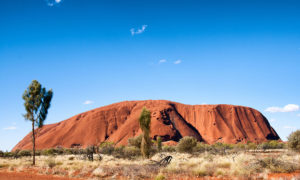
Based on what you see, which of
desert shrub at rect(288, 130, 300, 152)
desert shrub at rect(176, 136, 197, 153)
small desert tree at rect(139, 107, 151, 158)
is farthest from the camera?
desert shrub at rect(176, 136, 197, 153)

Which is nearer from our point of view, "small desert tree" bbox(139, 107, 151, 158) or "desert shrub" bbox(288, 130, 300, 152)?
"small desert tree" bbox(139, 107, 151, 158)

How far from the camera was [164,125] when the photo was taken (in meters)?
83.0

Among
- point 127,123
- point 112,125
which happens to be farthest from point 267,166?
point 112,125

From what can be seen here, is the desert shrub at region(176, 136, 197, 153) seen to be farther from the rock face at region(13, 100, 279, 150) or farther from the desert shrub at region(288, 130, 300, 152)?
the rock face at region(13, 100, 279, 150)

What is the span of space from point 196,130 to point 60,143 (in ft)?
168

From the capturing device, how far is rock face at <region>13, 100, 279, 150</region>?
83.5 m

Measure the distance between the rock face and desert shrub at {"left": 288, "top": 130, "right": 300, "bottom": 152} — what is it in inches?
2165

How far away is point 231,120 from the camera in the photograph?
98.9m

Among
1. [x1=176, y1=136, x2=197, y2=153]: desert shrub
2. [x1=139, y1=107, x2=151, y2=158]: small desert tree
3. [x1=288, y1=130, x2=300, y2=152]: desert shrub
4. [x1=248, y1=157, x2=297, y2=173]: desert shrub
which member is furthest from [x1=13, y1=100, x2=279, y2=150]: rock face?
[x1=248, y1=157, x2=297, y2=173]: desert shrub

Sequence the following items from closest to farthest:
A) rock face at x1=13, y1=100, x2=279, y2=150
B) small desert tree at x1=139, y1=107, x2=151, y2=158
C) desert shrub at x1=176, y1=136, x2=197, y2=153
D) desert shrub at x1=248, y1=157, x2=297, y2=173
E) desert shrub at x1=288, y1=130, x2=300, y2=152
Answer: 1. desert shrub at x1=248, y1=157, x2=297, y2=173
2. small desert tree at x1=139, y1=107, x2=151, y2=158
3. desert shrub at x1=288, y1=130, x2=300, y2=152
4. desert shrub at x1=176, y1=136, x2=197, y2=153
5. rock face at x1=13, y1=100, x2=279, y2=150

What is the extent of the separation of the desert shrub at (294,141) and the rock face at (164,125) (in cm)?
5498

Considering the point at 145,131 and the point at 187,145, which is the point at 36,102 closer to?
the point at 145,131

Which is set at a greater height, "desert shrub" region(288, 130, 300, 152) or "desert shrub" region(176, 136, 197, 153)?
"desert shrub" region(288, 130, 300, 152)

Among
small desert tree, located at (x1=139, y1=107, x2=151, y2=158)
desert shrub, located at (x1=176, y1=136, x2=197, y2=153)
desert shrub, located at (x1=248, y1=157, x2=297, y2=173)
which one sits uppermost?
small desert tree, located at (x1=139, y1=107, x2=151, y2=158)
